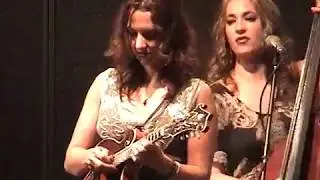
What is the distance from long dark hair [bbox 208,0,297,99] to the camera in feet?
6.11

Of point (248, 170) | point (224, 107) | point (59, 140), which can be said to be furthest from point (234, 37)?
point (59, 140)

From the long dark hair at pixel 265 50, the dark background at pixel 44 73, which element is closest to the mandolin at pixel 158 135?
the long dark hair at pixel 265 50

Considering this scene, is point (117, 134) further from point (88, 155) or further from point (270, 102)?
point (270, 102)

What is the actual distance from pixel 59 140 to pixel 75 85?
15 cm

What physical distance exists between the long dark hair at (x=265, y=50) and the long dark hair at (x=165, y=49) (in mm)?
213

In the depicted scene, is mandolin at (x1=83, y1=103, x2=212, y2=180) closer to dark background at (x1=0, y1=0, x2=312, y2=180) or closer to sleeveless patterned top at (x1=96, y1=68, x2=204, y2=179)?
sleeveless patterned top at (x1=96, y1=68, x2=204, y2=179)

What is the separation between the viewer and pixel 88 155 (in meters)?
1.58

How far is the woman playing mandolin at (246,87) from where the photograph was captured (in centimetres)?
183

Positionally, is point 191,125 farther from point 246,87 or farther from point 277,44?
point 246,87

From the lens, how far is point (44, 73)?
226 centimetres

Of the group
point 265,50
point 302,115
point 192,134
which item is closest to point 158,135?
point 192,134

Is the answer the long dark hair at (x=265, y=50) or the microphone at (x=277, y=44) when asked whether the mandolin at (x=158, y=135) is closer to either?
the microphone at (x=277, y=44)

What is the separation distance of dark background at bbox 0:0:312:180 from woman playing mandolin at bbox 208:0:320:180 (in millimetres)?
426

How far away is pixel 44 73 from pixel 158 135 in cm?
77
